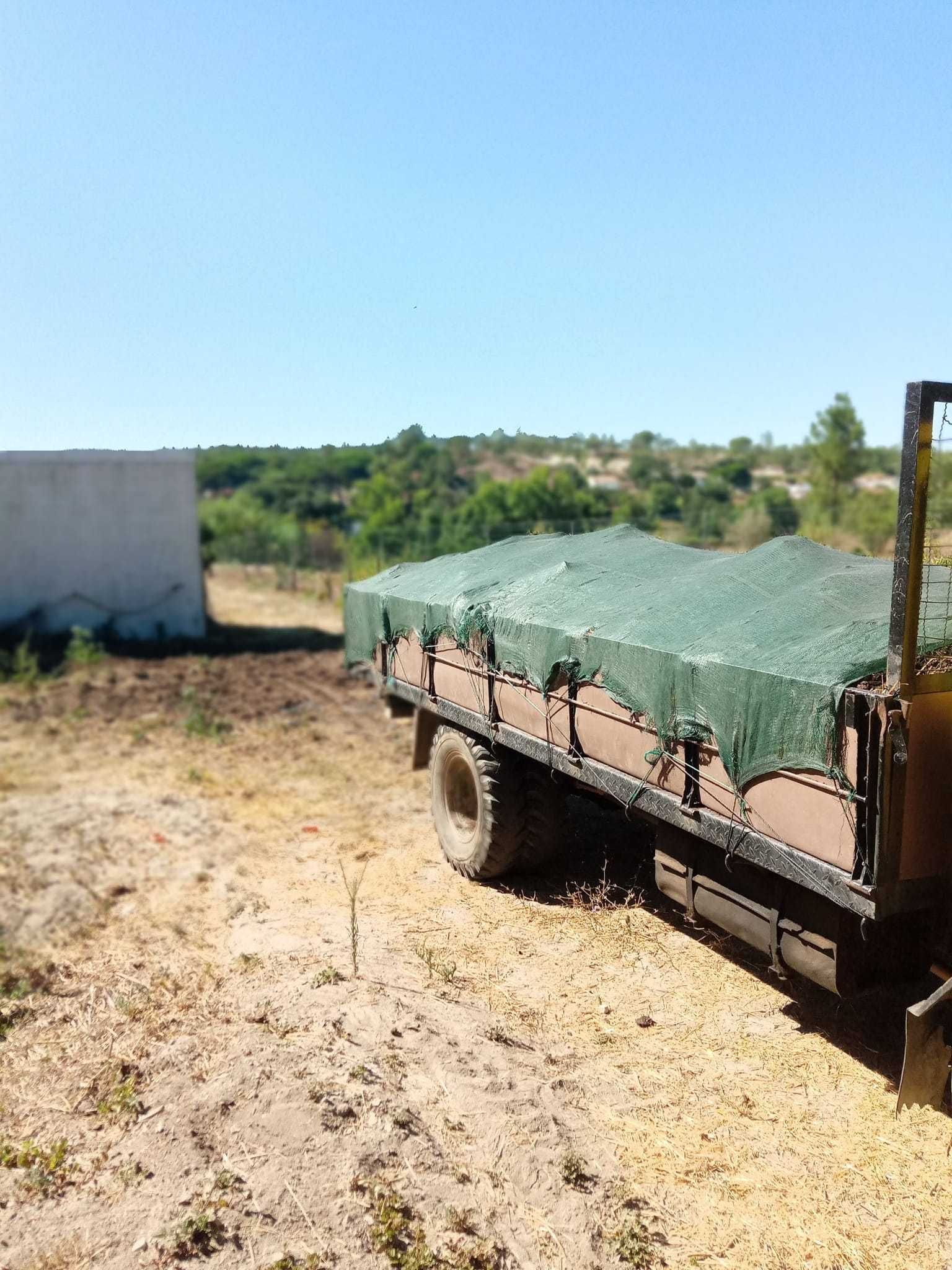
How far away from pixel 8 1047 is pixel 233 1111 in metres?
1.61

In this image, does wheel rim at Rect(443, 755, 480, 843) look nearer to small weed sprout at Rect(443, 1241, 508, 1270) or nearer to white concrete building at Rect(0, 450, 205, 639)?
small weed sprout at Rect(443, 1241, 508, 1270)

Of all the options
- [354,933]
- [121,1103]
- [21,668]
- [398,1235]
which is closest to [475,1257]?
[398,1235]

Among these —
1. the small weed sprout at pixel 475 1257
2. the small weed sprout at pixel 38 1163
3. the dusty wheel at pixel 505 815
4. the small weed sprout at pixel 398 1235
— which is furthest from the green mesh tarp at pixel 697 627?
the small weed sprout at pixel 38 1163

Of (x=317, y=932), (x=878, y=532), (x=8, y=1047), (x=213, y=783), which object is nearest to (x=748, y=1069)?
(x=317, y=932)

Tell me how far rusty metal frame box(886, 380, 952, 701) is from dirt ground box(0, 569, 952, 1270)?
1968mm

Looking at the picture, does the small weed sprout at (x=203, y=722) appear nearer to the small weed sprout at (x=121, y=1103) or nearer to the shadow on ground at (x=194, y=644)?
the shadow on ground at (x=194, y=644)

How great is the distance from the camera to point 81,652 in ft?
55.5

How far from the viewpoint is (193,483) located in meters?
19.9

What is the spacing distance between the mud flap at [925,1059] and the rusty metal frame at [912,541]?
121 cm

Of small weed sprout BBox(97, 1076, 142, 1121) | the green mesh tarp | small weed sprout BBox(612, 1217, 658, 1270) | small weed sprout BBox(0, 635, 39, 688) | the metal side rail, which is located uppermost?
the green mesh tarp

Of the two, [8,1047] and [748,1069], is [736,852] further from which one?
[8,1047]

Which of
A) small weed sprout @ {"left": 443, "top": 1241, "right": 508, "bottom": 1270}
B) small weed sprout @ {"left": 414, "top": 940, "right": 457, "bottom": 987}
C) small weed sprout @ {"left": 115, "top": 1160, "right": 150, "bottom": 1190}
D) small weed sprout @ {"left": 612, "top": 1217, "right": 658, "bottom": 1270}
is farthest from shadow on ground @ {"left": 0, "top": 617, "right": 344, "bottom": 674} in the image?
small weed sprout @ {"left": 612, "top": 1217, "right": 658, "bottom": 1270}

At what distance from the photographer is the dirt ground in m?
3.52

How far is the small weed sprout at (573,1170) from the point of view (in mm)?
3779
